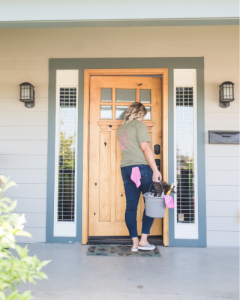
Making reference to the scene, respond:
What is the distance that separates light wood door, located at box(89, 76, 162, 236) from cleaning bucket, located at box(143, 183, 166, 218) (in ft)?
1.65

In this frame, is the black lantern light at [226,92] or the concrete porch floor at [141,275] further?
the black lantern light at [226,92]

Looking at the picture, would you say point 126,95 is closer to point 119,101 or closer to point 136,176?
point 119,101

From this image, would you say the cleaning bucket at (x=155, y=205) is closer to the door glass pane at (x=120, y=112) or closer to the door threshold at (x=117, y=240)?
the door threshold at (x=117, y=240)

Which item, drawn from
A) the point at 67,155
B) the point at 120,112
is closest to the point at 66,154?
the point at 67,155

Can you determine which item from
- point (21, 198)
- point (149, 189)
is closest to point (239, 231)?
point (149, 189)

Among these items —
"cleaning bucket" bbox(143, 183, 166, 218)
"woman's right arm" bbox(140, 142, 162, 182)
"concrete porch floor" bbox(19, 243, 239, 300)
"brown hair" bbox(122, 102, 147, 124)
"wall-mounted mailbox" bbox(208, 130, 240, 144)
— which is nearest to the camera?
"concrete porch floor" bbox(19, 243, 239, 300)

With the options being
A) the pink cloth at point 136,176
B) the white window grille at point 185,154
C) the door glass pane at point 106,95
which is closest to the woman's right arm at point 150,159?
the pink cloth at point 136,176

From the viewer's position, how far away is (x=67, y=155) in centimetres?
286

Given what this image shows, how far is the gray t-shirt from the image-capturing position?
8.28 ft

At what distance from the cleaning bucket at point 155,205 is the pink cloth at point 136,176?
0.17 metres

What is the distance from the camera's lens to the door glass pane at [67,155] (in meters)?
2.82

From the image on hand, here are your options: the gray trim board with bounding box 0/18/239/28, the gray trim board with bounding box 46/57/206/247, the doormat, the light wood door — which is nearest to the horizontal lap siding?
the gray trim board with bounding box 46/57/206/247

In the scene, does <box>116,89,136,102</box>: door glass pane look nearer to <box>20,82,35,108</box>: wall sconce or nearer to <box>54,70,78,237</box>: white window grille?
<box>54,70,78,237</box>: white window grille

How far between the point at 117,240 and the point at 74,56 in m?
A: 2.24
